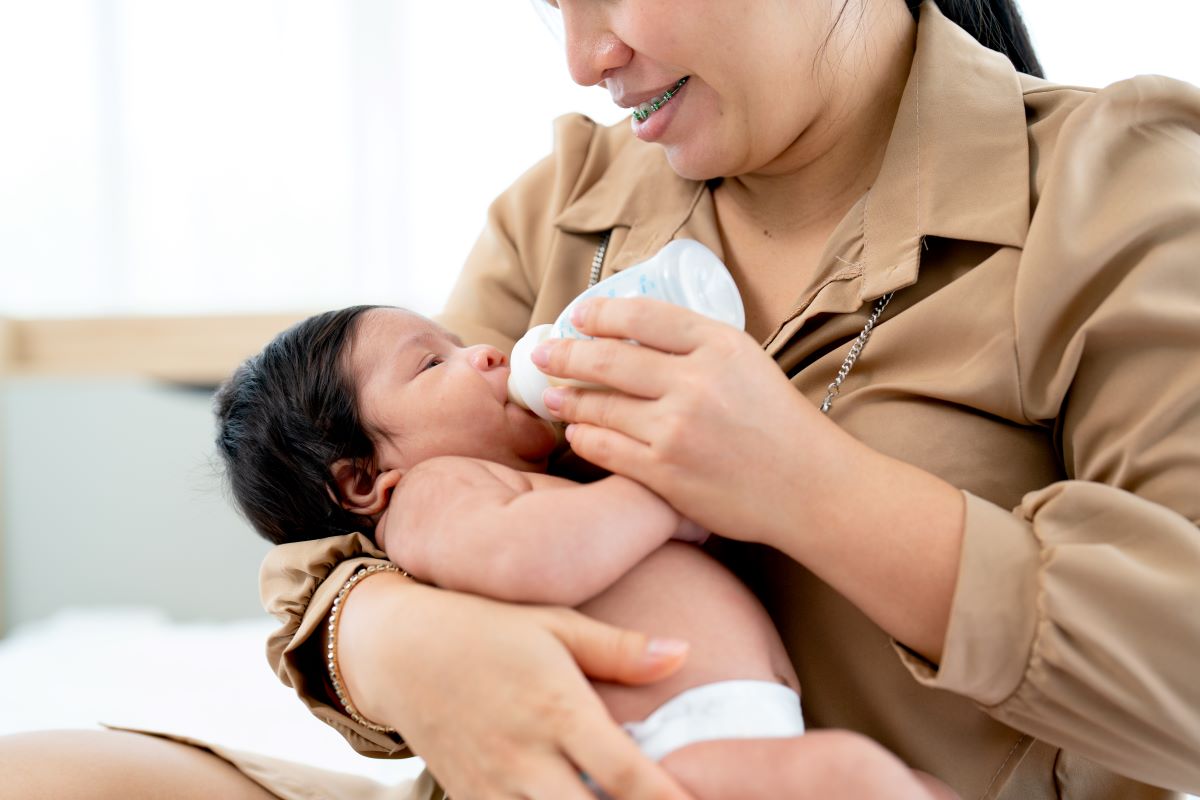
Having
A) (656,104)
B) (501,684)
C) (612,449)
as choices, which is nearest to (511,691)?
(501,684)

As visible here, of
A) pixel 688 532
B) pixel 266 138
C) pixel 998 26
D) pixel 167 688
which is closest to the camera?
pixel 688 532

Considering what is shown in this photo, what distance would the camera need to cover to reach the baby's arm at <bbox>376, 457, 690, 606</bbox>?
1016mm

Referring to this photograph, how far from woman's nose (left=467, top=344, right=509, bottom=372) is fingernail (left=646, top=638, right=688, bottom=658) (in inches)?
17.1

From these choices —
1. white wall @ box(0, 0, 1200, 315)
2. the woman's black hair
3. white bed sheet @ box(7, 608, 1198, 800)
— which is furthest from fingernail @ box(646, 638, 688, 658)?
white wall @ box(0, 0, 1200, 315)

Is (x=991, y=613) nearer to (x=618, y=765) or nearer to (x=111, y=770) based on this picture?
(x=618, y=765)

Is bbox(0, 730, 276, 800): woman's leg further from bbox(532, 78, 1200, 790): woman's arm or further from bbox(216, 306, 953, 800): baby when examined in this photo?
bbox(532, 78, 1200, 790): woman's arm

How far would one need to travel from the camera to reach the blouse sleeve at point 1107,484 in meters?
0.95

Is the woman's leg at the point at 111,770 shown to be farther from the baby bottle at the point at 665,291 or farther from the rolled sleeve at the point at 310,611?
the baby bottle at the point at 665,291

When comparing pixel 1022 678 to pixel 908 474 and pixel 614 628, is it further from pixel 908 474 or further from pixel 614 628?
pixel 614 628

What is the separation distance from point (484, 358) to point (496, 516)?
0.30 meters

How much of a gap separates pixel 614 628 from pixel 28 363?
2648 millimetres

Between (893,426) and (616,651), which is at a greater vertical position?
(893,426)

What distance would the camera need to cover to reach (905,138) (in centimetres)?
128

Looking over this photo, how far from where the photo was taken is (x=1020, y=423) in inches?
45.5
